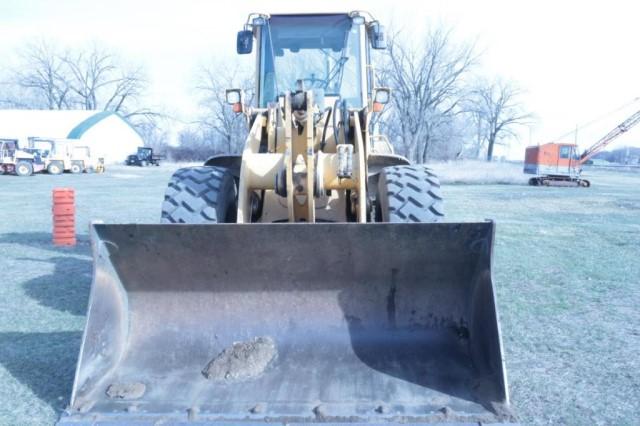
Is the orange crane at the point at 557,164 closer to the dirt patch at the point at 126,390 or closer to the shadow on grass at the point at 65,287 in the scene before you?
the shadow on grass at the point at 65,287

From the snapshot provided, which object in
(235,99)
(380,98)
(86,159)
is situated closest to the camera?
(380,98)

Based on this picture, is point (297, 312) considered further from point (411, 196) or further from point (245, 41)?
point (245, 41)

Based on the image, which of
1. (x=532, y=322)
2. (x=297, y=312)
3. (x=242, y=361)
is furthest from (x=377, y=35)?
(x=242, y=361)

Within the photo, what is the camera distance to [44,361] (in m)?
4.38

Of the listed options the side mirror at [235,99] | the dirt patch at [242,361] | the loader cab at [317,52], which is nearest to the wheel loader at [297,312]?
the dirt patch at [242,361]

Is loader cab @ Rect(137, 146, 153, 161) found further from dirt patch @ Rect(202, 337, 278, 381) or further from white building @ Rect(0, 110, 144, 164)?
dirt patch @ Rect(202, 337, 278, 381)

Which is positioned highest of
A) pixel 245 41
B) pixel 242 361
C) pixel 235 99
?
pixel 245 41

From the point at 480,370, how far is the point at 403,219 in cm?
Result: 134

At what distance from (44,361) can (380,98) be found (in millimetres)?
3523

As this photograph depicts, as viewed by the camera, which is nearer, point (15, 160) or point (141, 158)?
point (15, 160)

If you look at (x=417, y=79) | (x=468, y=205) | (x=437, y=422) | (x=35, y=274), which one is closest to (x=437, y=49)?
(x=417, y=79)

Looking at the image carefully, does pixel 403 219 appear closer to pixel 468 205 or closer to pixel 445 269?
pixel 445 269

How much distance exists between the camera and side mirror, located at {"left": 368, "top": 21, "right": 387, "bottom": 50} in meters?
5.58

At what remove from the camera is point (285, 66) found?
5711 millimetres
